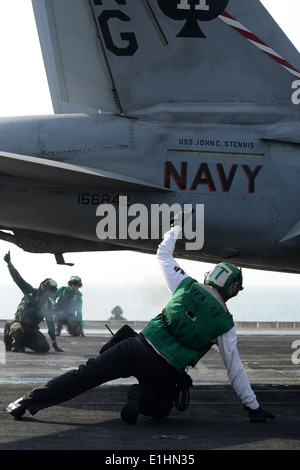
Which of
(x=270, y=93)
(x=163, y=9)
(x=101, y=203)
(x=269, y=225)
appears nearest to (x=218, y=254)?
(x=269, y=225)

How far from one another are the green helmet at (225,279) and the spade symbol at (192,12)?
167 inches

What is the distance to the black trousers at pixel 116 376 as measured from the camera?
6.79m

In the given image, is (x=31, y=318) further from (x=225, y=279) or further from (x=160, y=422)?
(x=225, y=279)

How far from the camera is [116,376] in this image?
22.7ft

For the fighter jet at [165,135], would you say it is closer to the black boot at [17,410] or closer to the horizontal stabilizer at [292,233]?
the horizontal stabilizer at [292,233]

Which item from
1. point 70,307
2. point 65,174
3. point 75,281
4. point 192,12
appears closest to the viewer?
point 65,174

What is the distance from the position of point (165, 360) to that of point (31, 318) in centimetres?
856

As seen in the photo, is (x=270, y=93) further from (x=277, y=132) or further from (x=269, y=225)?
(x=269, y=225)

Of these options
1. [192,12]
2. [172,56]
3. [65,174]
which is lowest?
[65,174]

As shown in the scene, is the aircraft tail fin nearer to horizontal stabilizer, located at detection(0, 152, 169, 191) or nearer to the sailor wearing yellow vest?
horizontal stabilizer, located at detection(0, 152, 169, 191)

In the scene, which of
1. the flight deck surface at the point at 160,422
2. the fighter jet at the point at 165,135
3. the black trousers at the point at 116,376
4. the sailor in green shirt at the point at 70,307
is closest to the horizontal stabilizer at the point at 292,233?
the fighter jet at the point at 165,135

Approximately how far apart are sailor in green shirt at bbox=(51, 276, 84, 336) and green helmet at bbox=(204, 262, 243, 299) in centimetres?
1313

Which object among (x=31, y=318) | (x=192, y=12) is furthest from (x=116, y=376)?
(x=31, y=318)

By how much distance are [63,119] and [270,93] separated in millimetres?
3118
